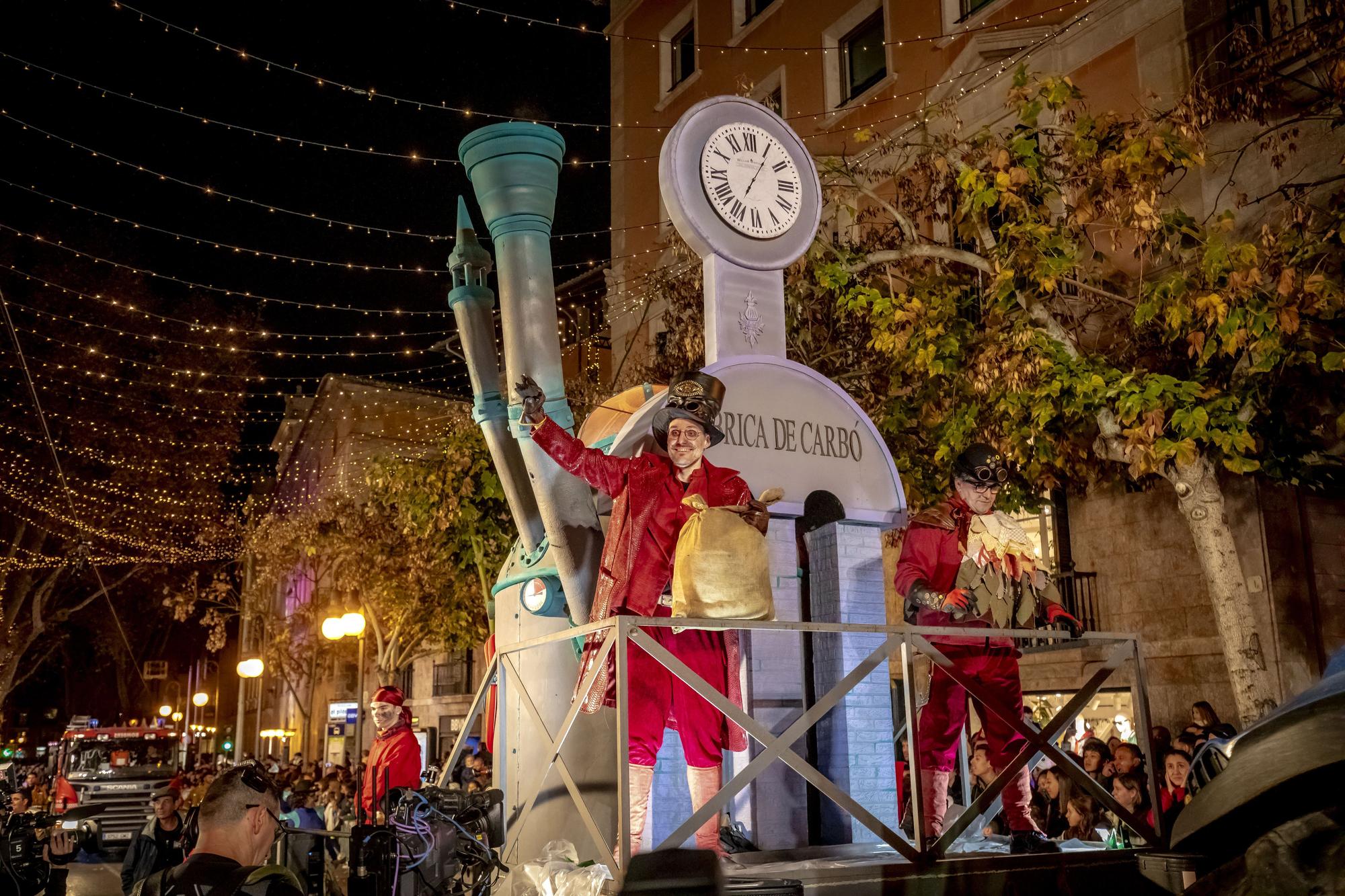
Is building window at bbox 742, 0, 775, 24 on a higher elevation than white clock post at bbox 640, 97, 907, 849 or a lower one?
higher

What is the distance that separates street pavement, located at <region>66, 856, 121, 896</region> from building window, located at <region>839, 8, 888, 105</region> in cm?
1739

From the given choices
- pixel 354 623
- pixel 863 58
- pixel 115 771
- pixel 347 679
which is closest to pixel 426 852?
pixel 354 623

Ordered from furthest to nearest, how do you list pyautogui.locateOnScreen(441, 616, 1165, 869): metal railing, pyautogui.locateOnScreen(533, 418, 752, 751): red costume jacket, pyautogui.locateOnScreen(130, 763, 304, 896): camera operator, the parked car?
pyautogui.locateOnScreen(533, 418, 752, 751): red costume jacket
pyautogui.locateOnScreen(441, 616, 1165, 869): metal railing
pyautogui.locateOnScreen(130, 763, 304, 896): camera operator
the parked car

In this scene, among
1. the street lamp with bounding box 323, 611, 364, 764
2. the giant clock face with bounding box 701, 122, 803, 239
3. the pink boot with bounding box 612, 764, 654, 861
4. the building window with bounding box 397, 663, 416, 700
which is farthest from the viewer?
the building window with bounding box 397, 663, 416, 700

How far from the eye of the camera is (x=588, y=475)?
237 inches

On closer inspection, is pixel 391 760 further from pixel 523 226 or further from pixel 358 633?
pixel 358 633

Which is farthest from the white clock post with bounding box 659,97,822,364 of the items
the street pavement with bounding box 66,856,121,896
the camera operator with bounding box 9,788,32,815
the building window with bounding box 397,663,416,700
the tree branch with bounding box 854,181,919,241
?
the building window with bounding box 397,663,416,700

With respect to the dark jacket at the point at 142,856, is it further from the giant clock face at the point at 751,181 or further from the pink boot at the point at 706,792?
the giant clock face at the point at 751,181

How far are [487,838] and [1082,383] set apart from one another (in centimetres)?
687

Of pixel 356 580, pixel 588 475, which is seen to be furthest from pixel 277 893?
pixel 356 580

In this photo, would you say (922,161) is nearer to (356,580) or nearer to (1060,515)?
(1060,515)

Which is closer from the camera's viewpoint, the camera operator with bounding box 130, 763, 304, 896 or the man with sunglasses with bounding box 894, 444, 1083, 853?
the camera operator with bounding box 130, 763, 304, 896

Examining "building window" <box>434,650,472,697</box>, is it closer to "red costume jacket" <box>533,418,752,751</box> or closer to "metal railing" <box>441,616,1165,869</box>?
"red costume jacket" <box>533,418,752,751</box>

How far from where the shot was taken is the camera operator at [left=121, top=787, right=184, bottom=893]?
8570mm
